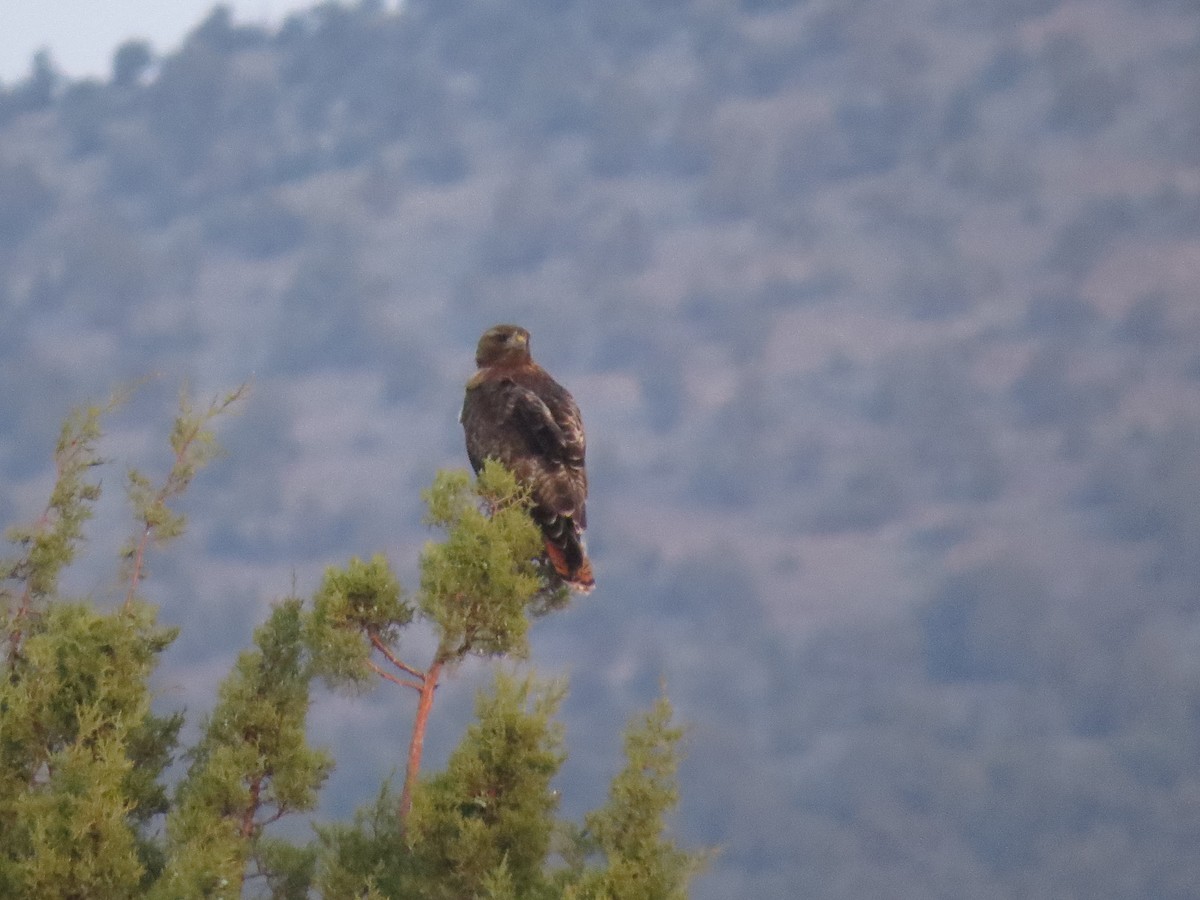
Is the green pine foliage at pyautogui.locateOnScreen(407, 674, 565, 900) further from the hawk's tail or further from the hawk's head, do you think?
the hawk's head

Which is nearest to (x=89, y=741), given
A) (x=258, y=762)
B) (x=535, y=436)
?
(x=258, y=762)

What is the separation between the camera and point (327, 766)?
14.6 metres

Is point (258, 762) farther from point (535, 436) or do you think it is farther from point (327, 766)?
point (535, 436)

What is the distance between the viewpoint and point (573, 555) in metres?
14.7

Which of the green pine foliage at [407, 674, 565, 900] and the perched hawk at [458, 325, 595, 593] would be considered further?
the perched hawk at [458, 325, 595, 593]

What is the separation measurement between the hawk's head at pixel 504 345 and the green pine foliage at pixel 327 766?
2.89 meters

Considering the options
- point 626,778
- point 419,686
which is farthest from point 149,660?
point 626,778

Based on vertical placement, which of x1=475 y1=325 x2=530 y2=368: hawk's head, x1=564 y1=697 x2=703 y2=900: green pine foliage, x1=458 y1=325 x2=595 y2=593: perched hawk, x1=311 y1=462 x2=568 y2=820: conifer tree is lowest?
x1=564 y1=697 x2=703 y2=900: green pine foliage

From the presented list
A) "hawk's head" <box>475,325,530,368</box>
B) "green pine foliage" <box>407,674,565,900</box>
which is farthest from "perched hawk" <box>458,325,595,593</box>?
"green pine foliage" <box>407,674,565,900</box>

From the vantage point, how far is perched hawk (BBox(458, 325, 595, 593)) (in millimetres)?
14836

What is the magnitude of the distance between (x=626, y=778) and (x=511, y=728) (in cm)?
108

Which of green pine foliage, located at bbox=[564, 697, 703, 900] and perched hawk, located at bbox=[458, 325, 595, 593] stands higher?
perched hawk, located at bbox=[458, 325, 595, 593]

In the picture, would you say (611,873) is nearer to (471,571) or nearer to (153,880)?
(471,571)

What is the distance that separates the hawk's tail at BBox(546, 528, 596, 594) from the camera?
1451cm
